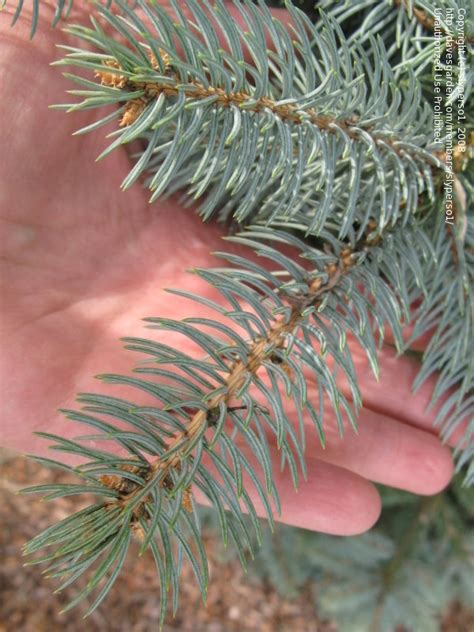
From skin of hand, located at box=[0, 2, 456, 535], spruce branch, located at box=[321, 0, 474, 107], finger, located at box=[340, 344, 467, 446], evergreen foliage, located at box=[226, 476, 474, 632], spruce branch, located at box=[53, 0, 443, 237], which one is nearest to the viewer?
spruce branch, located at box=[53, 0, 443, 237]

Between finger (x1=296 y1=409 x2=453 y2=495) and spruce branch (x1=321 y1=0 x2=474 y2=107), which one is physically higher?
spruce branch (x1=321 y1=0 x2=474 y2=107)

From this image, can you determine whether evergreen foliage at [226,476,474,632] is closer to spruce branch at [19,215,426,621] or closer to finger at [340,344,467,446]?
finger at [340,344,467,446]

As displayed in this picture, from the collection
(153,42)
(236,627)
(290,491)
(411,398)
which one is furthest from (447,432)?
(236,627)

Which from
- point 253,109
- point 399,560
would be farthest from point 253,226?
point 399,560

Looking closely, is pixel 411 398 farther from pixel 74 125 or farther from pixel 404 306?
pixel 74 125

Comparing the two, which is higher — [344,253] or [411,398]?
[344,253]

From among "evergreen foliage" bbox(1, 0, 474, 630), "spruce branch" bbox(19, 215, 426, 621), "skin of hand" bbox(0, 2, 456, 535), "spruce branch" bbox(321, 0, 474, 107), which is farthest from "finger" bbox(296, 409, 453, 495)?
"spruce branch" bbox(321, 0, 474, 107)

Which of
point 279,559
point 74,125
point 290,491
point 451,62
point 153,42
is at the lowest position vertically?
point 279,559
